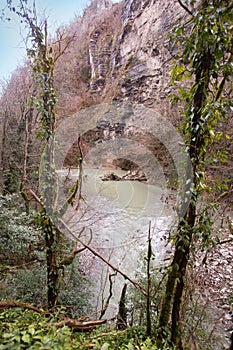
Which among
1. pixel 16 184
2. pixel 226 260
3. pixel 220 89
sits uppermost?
pixel 220 89

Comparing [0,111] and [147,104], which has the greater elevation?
[147,104]

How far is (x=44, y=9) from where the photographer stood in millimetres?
2822

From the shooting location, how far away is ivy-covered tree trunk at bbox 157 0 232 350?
1.25 metres

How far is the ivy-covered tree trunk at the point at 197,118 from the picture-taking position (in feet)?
4.10

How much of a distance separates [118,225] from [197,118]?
5120mm

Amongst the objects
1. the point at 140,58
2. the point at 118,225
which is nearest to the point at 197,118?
the point at 118,225

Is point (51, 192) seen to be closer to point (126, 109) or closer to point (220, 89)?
point (220, 89)

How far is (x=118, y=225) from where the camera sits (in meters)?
6.17

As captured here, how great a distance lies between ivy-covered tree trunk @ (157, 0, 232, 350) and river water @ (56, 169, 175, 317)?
63 centimetres

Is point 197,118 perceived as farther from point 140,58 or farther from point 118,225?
point 140,58

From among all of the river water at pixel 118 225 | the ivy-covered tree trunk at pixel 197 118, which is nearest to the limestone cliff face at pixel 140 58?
the river water at pixel 118 225

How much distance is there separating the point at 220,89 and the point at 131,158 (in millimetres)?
10602

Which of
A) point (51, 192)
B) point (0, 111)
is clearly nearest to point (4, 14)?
point (51, 192)

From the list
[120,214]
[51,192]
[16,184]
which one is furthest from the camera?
[120,214]
